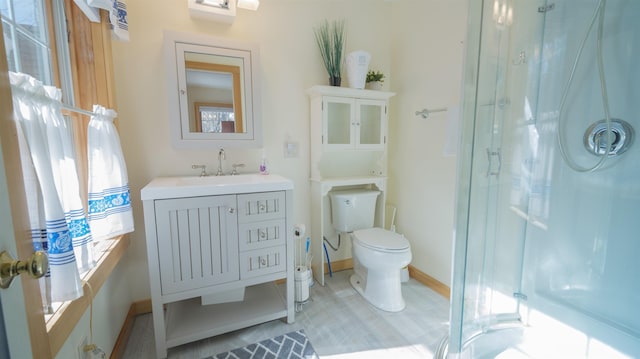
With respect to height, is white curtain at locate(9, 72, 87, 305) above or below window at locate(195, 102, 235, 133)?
below

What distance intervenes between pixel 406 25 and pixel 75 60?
7.23 ft

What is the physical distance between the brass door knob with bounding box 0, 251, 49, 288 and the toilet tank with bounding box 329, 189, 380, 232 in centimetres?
174

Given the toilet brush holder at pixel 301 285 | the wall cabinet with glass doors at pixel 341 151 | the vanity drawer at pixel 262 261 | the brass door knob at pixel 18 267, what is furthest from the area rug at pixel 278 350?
the brass door knob at pixel 18 267

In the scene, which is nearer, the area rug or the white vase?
the area rug

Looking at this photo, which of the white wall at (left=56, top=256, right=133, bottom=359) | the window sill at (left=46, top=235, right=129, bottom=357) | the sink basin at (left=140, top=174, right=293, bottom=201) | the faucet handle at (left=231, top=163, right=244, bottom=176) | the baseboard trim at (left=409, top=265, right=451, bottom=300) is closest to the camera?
the window sill at (left=46, top=235, right=129, bottom=357)

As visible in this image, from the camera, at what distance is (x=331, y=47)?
82.0 inches

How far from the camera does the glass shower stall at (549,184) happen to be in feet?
3.37

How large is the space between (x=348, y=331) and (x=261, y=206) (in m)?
0.94

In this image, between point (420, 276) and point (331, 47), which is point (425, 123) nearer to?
point (331, 47)

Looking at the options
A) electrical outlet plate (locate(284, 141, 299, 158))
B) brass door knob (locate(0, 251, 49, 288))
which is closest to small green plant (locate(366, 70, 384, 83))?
electrical outlet plate (locate(284, 141, 299, 158))

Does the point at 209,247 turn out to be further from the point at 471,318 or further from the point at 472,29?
the point at 472,29

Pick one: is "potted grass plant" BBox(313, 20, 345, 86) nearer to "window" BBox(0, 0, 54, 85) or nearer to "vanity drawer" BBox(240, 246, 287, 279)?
"vanity drawer" BBox(240, 246, 287, 279)

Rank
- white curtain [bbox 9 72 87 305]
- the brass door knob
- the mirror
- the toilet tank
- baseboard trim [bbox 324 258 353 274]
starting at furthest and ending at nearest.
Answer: baseboard trim [bbox 324 258 353 274]
the toilet tank
the mirror
white curtain [bbox 9 72 87 305]
the brass door knob

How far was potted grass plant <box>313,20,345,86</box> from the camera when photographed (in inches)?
80.0
